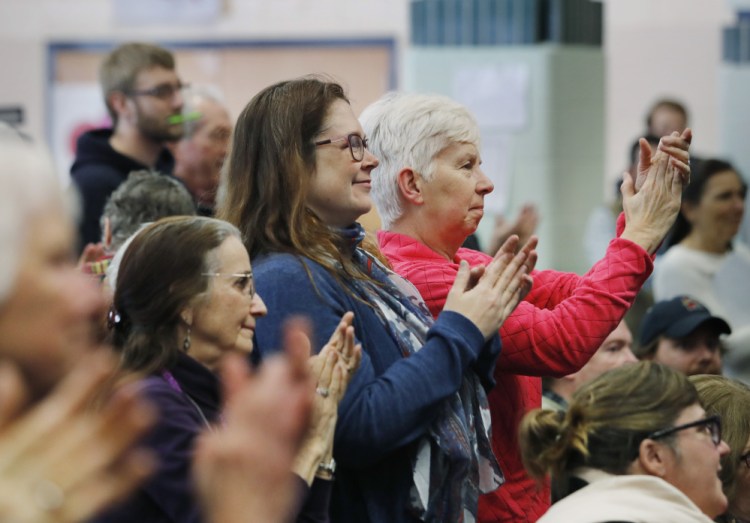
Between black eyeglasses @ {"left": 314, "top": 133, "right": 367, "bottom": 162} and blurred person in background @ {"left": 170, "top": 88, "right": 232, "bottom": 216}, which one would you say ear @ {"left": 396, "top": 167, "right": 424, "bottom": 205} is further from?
blurred person in background @ {"left": 170, "top": 88, "right": 232, "bottom": 216}

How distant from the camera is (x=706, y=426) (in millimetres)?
2426

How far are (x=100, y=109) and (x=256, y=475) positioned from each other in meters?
8.65

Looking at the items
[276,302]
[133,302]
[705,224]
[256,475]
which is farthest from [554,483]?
[705,224]

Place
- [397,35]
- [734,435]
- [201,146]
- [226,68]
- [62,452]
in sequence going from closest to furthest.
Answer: [62,452], [734,435], [201,146], [397,35], [226,68]

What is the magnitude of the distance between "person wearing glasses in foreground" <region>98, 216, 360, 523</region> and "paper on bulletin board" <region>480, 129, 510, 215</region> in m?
3.31

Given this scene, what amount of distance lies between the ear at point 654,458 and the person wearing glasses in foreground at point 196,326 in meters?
0.57

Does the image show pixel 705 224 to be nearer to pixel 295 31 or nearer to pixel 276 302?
pixel 276 302

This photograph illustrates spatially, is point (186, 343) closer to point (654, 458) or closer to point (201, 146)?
point (654, 458)

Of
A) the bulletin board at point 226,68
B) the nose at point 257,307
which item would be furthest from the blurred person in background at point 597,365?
the bulletin board at point 226,68

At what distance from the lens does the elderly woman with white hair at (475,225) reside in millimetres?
2461

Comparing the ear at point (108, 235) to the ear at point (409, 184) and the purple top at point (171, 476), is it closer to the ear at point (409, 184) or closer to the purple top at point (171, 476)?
the ear at point (409, 184)

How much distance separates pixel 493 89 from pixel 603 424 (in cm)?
332

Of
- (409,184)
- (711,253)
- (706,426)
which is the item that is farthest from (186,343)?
(711,253)

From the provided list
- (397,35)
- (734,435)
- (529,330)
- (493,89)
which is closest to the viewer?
(529,330)
